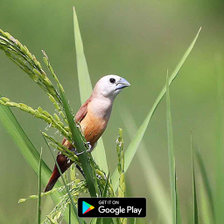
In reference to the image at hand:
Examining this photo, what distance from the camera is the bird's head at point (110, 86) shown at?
0.45 meters

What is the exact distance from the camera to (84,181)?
0.36 meters

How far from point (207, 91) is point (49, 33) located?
1.05 metres

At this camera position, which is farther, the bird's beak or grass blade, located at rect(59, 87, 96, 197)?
the bird's beak

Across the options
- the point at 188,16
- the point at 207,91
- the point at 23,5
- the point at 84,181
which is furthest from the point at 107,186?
the point at 188,16

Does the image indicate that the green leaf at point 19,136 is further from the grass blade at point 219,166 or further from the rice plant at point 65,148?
the grass blade at point 219,166

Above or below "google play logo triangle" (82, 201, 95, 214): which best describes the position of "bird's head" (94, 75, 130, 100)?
above

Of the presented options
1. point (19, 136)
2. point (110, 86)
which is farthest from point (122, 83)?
point (19, 136)

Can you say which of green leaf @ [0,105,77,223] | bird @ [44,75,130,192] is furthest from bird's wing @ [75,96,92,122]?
green leaf @ [0,105,77,223]

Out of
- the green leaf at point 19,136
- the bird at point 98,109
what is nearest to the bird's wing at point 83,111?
the bird at point 98,109

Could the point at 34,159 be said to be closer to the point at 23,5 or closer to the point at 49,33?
the point at 23,5

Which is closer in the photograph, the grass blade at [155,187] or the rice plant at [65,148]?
the rice plant at [65,148]

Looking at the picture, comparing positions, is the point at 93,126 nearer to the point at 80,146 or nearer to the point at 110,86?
the point at 110,86

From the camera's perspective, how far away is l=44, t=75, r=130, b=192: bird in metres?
0.46

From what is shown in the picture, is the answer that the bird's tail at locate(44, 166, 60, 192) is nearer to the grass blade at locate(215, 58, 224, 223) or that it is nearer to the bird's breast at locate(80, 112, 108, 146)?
the bird's breast at locate(80, 112, 108, 146)
